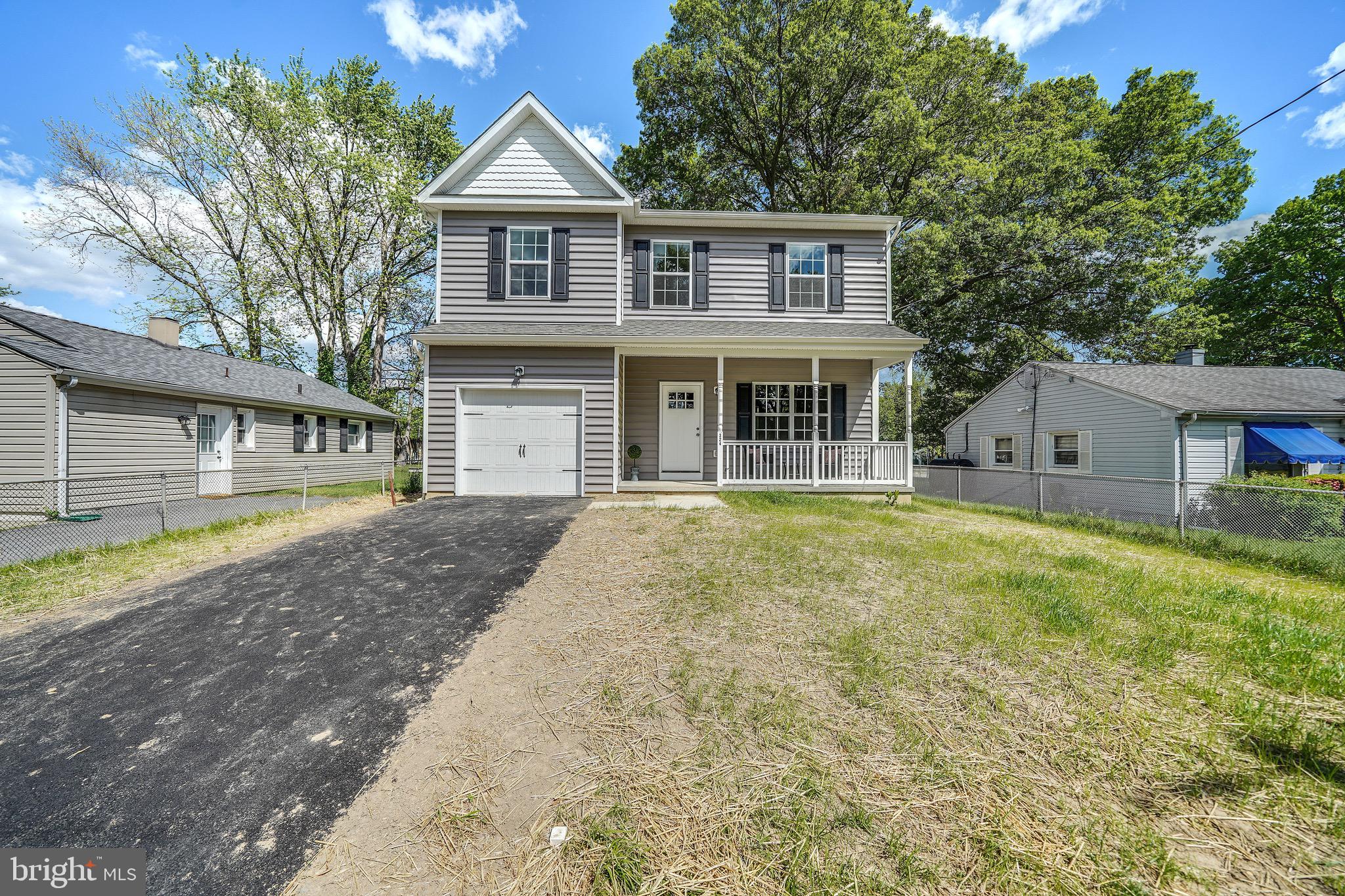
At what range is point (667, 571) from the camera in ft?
15.0

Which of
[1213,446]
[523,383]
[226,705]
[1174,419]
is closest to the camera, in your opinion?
[226,705]

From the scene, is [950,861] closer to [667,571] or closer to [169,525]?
[667,571]

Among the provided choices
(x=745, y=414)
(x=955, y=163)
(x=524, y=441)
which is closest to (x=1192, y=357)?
(x=955, y=163)

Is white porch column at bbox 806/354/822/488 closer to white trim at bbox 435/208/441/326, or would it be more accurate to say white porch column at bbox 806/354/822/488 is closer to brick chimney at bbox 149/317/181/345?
white trim at bbox 435/208/441/326

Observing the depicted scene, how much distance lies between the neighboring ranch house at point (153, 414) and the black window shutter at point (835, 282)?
13367 millimetres

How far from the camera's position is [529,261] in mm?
9742

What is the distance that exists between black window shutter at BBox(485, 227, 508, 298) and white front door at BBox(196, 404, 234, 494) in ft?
28.4

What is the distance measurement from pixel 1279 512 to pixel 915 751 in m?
8.74

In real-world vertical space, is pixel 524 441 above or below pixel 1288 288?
below

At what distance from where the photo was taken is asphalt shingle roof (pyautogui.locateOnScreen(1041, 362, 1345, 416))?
11.5 metres

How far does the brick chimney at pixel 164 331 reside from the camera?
44.9 feet

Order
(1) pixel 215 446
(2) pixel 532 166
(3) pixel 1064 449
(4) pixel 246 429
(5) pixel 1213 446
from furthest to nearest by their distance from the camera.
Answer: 1. (3) pixel 1064 449
2. (4) pixel 246 429
3. (1) pixel 215 446
4. (5) pixel 1213 446
5. (2) pixel 532 166

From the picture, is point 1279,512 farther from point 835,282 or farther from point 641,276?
point 641,276

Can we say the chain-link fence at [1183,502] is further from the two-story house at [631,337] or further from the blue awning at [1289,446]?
the two-story house at [631,337]
